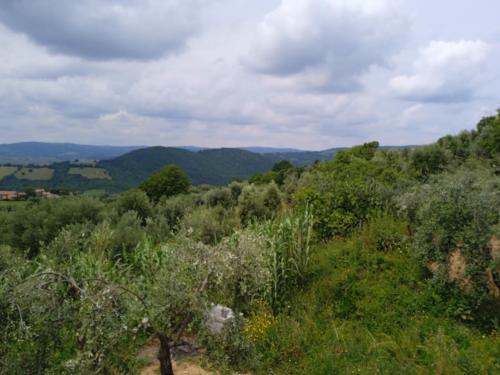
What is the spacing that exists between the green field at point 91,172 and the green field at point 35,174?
5.10m

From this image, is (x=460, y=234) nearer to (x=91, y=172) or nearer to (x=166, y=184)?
(x=166, y=184)

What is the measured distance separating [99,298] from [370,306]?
14.2ft

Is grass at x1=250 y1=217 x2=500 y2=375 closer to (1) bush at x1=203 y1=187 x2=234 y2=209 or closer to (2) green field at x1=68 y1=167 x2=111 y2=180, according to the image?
(1) bush at x1=203 y1=187 x2=234 y2=209

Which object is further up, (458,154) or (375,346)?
(458,154)

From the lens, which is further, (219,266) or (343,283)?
(343,283)

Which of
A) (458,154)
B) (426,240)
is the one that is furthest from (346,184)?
(458,154)

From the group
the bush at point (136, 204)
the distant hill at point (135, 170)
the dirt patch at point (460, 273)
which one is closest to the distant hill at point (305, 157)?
the distant hill at point (135, 170)

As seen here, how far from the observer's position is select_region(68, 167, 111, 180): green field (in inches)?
3221

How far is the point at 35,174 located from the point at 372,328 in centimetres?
9441

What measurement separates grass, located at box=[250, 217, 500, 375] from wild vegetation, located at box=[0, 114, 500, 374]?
0.02m

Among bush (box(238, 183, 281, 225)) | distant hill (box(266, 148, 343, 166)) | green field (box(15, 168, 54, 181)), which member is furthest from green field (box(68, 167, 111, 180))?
bush (box(238, 183, 281, 225))

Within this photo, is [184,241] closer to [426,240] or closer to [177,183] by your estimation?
[426,240]

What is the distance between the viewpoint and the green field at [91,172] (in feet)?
268

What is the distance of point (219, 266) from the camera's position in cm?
396
